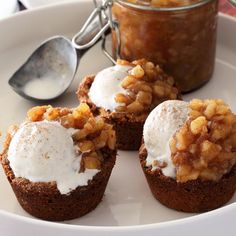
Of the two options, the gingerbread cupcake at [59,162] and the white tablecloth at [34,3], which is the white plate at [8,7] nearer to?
the white tablecloth at [34,3]

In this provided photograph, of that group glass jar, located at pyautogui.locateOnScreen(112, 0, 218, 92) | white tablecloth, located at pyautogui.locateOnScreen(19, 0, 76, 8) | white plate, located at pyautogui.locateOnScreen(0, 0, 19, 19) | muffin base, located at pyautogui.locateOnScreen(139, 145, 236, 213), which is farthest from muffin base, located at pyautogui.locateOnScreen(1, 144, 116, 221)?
white tablecloth, located at pyautogui.locateOnScreen(19, 0, 76, 8)

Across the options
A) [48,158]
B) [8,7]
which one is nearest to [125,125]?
[48,158]

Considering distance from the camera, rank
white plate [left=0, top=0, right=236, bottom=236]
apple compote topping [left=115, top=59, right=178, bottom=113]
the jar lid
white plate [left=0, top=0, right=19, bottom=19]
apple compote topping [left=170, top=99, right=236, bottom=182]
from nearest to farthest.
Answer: white plate [left=0, top=0, right=236, bottom=236]
apple compote topping [left=170, top=99, right=236, bottom=182]
apple compote topping [left=115, top=59, right=178, bottom=113]
the jar lid
white plate [left=0, top=0, right=19, bottom=19]

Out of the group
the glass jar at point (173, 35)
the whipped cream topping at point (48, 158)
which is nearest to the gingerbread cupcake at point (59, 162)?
the whipped cream topping at point (48, 158)

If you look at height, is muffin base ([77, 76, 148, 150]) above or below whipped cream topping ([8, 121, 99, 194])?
below

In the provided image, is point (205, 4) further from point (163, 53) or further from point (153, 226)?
point (153, 226)

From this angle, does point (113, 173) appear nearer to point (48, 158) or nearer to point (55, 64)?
point (48, 158)

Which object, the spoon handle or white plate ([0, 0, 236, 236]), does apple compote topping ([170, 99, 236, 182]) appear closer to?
white plate ([0, 0, 236, 236])
